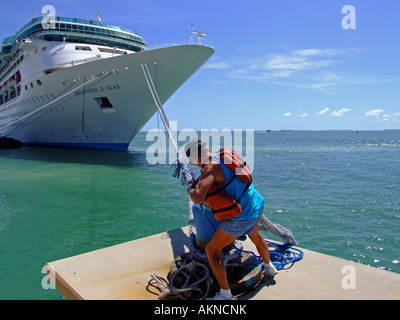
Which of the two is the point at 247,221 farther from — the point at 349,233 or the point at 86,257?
the point at 349,233

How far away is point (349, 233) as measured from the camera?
7.21 metres

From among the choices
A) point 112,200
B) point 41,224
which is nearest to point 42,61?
point 112,200

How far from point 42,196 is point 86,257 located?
7.70 metres

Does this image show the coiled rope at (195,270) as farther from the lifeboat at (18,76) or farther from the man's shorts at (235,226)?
the lifeboat at (18,76)

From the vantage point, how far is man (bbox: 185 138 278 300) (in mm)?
2777

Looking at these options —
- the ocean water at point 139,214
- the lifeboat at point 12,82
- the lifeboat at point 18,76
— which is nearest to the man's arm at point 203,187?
the ocean water at point 139,214

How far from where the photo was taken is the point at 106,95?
21.1 metres

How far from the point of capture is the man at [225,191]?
109 inches

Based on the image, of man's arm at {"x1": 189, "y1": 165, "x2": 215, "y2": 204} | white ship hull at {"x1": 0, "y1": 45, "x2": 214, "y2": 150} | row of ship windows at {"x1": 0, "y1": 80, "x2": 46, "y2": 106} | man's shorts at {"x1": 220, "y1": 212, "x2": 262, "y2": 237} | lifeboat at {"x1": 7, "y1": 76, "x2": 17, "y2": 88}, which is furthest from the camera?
lifeboat at {"x1": 7, "y1": 76, "x2": 17, "y2": 88}

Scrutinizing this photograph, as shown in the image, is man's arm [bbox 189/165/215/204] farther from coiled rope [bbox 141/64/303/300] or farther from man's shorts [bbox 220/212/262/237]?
coiled rope [bbox 141/64/303/300]

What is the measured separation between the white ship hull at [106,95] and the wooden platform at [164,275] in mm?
15743

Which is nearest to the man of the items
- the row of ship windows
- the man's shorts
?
the man's shorts

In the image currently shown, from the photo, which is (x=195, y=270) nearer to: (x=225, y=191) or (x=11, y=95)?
(x=225, y=191)

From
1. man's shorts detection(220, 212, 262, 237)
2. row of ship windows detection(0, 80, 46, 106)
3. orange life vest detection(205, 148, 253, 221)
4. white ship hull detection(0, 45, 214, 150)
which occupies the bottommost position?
man's shorts detection(220, 212, 262, 237)
